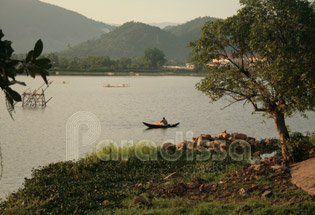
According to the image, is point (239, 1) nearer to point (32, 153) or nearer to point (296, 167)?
point (296, 167)

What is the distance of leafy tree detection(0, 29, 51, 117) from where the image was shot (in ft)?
12.6

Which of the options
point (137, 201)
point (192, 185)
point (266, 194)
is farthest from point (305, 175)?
point (137, 201)

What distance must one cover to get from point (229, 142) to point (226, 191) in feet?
34.7

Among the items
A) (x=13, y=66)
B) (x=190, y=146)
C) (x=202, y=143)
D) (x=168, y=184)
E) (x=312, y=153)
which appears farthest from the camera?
(x=202, y=143)

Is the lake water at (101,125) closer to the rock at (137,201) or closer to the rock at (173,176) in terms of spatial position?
the rock at (173,176)

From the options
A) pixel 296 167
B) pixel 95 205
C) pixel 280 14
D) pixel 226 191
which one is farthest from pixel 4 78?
pixel 280 14

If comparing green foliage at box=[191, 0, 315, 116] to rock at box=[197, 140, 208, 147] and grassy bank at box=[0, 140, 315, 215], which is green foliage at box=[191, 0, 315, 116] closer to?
grassy bank at box=[0, 140, 315, 215]

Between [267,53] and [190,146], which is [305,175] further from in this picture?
[190,146]

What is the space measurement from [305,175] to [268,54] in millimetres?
5675

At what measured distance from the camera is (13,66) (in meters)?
4.01

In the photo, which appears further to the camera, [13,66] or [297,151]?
[297,151]

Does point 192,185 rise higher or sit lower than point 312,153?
lower

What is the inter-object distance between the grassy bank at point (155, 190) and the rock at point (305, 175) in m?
0.27

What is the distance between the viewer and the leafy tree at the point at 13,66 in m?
3.85
